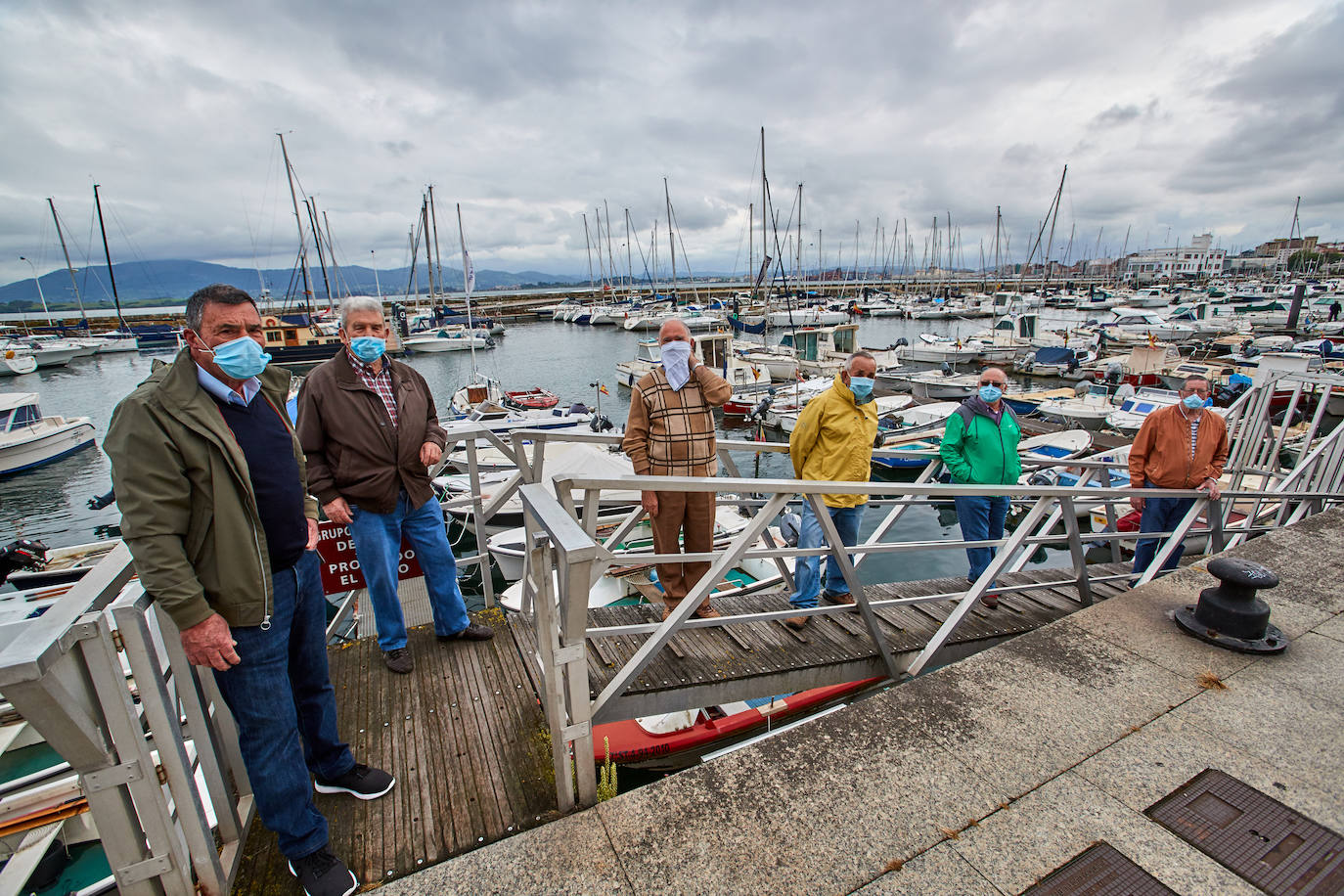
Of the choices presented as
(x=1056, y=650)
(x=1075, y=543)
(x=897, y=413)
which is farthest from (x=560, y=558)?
(x=897, y=413)

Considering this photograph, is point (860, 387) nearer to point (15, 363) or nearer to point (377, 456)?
point (377, 456)

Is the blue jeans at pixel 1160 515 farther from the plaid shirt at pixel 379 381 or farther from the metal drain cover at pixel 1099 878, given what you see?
the plaid shirt at pixel 379 381

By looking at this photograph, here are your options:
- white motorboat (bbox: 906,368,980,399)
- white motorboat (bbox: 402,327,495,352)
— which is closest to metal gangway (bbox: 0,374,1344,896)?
white motorboat (bbox: 906,368,980,399)

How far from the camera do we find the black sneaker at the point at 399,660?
3.51 meters

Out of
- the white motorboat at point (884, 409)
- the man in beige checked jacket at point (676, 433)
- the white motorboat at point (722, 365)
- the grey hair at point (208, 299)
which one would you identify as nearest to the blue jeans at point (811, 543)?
the man in beige checked jacket at point (676, 433)

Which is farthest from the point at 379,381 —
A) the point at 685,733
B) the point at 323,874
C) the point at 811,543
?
the point at 685,733

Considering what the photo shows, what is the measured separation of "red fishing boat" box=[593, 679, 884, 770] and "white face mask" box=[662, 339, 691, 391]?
355cm

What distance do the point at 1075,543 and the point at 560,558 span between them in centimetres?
351

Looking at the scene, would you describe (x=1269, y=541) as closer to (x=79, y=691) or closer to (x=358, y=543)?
(x=358, y=543)

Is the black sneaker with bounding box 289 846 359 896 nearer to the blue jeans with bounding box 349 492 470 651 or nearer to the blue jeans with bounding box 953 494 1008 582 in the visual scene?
the blue jeans with bounding box 349 492 470 651

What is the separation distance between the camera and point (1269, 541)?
16.8 feet

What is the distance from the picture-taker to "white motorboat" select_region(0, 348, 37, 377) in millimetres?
44969

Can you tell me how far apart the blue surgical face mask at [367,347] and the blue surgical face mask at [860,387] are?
2926mm

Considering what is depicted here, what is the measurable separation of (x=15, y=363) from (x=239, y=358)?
210 ft
